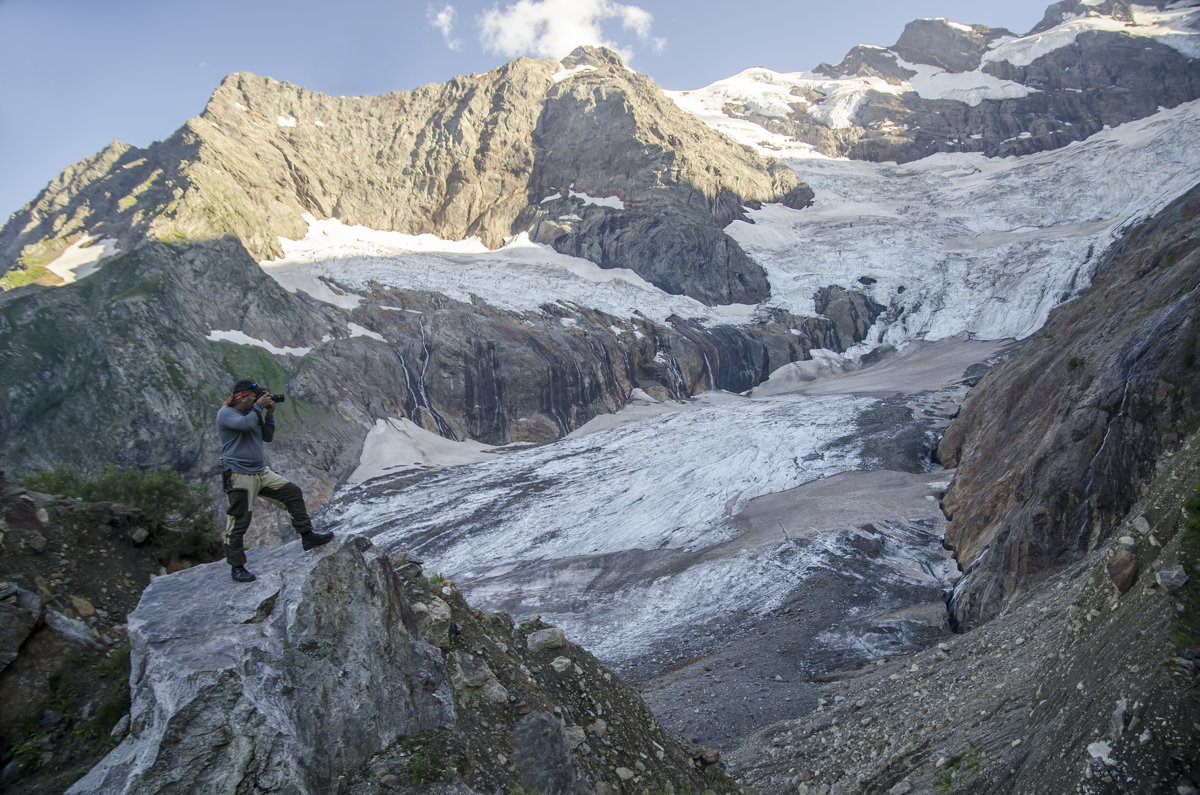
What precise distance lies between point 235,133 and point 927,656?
265 ft

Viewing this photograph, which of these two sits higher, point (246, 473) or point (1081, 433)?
point (246, 473)

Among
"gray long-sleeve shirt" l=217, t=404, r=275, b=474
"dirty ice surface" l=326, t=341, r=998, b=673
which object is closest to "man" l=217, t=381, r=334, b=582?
"gray long-sleeve shirt" l=217, t=404, r=275, b=474

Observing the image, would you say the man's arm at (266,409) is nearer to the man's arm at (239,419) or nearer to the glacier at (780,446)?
the man's arm at (239,419)

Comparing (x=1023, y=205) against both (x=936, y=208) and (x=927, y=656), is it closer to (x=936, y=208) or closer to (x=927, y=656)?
(x=936, y=208)

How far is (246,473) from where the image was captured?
18.5 ft

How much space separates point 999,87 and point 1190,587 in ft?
429

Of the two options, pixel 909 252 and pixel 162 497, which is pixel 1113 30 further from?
pixel 162 497

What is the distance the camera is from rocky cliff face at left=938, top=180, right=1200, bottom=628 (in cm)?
1128

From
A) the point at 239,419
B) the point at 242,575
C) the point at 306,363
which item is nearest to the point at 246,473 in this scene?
the point at 239,419

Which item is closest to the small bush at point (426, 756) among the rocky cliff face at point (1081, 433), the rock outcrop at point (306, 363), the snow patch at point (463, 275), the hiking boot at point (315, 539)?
the hiking boot at point (315, 539)

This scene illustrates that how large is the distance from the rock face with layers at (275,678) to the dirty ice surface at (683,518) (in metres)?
12.0

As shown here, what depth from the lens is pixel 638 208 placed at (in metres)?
81.9

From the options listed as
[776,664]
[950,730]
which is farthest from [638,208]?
[950,730]

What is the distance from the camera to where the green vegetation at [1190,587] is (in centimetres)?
390
